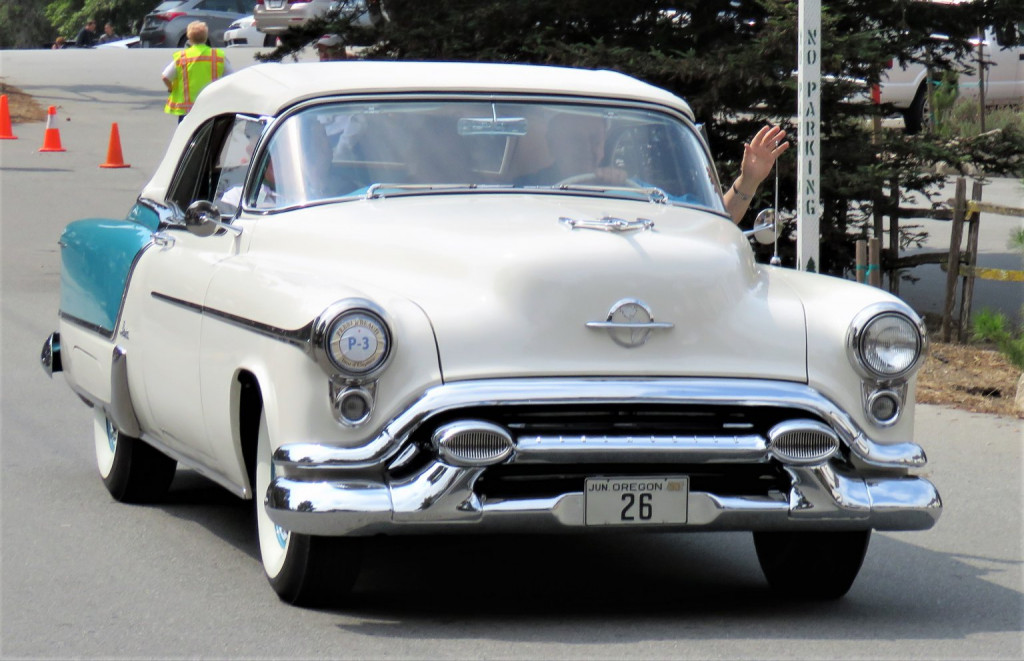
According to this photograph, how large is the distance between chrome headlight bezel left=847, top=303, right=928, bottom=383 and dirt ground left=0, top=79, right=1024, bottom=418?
4.57 metres

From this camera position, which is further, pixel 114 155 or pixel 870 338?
pixel 114 155

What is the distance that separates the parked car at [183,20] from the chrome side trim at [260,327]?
3373cm

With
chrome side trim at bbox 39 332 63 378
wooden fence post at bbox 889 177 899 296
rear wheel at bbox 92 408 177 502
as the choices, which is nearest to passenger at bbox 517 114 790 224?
rear wheel at bbox 92 408 177 502

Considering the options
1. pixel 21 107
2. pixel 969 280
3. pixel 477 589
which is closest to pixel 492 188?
pixel 477 589

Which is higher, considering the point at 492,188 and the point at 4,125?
the point at 492,188

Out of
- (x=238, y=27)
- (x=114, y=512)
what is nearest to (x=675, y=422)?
(x=114, y=512)

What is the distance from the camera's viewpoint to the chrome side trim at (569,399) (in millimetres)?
4730

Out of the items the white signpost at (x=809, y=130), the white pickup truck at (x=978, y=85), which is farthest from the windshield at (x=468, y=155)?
the white pickup truck at (x=978, y=85)

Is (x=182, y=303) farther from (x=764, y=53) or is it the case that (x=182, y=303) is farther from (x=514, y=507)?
(x=764, y=53)

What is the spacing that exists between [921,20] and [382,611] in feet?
30.1

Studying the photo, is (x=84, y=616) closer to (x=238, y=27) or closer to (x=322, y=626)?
(x=322, y=626)

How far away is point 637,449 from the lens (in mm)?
4785

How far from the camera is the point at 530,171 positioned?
599 centimetres

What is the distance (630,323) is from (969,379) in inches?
240
